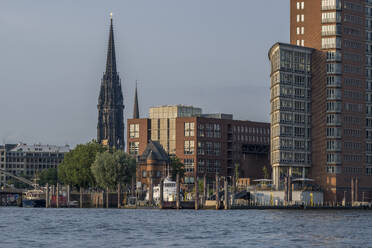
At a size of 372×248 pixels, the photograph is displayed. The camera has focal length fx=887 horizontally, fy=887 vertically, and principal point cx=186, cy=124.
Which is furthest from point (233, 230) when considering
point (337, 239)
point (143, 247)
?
point (143, 247)

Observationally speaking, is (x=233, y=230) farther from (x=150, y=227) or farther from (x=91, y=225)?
(x=91, y=225)

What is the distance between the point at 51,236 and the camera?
116750mm

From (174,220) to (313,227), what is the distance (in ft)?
101

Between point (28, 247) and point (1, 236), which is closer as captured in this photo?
point (28, 247)

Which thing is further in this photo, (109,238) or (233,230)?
(233,230)

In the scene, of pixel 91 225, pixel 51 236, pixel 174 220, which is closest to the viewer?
pixel 51 236

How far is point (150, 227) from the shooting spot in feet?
447

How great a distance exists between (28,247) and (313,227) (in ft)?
169

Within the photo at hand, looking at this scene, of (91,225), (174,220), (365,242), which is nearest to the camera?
(365,242)

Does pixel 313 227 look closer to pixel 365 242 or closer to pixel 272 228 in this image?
pixel 272 228

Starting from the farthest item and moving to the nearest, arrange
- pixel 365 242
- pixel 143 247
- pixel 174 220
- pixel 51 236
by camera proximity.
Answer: pixel 174 220 → pixel 51 236 → pixel 365 242 → pixel 143 247

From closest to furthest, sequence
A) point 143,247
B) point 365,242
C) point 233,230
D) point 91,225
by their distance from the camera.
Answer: point 143,247, point 365,242, point 233,230, point 91,225

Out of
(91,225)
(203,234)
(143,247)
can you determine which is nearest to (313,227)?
(203,234)

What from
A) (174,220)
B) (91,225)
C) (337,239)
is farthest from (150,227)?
(337,239)
